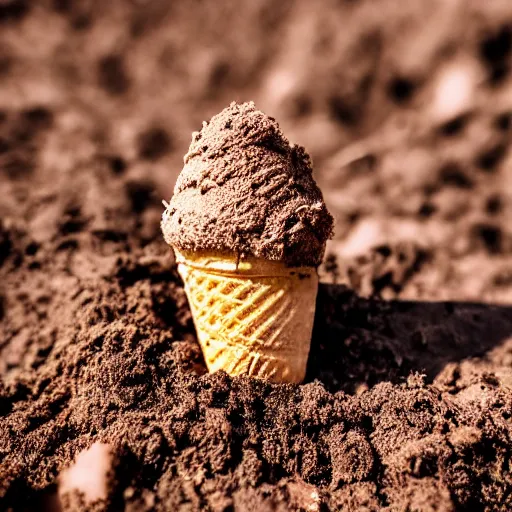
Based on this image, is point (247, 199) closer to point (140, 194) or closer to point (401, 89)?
point (140, 194)

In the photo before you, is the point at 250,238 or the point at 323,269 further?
the point at 323,269

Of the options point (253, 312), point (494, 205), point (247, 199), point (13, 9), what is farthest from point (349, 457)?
point (13, 9)

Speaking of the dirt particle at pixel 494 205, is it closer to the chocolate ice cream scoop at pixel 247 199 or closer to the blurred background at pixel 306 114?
the blurred background at pixel 306 114

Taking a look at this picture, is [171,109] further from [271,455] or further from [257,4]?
[271,455]

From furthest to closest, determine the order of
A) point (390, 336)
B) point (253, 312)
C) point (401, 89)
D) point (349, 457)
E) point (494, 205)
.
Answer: point (401, 89) < point (494, 205) < point (390, 336) < point (253, 312) < point (349, 457)

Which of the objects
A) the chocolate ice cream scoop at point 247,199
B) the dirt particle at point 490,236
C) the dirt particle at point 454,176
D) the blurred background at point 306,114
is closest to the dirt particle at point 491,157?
the blurred background at point 306,114

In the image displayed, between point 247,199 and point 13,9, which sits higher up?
point 13,9

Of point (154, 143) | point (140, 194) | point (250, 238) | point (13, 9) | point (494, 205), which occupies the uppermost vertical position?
point (13, 9)

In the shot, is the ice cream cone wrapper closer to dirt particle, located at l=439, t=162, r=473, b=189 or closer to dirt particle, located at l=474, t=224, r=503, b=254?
dirt particle, located at l=474, t=224, r=503, b=254
